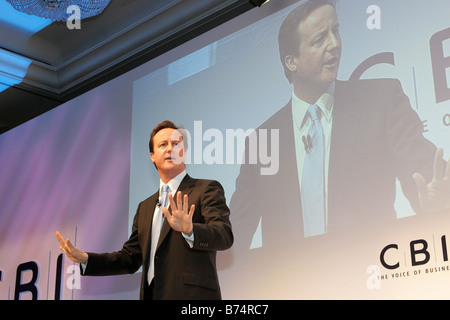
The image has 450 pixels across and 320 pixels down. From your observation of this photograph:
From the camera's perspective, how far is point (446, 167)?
271 cm

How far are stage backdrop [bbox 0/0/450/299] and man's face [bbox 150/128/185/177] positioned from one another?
575 mm

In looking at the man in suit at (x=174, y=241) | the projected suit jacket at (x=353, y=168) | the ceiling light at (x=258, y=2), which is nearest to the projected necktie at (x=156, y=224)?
the man in suit at (x=174, y=241)

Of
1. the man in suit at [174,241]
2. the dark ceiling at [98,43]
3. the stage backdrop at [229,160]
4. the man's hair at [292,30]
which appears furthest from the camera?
the dark ceiling at [98,43]

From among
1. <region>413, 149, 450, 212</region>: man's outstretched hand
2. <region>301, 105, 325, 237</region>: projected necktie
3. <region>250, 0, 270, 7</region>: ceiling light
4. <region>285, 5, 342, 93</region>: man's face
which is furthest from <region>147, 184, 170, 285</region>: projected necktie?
<region>250, 0, 270, 7</region>: ceiling light

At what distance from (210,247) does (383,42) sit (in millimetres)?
1363

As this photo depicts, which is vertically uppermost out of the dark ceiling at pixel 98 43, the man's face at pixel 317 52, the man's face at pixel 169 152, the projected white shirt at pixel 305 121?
the dark ceiling at pixel 98 43

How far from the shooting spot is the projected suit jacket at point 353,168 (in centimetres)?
288

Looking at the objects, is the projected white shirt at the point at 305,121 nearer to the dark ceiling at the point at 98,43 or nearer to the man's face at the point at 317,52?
the man's face at the point at 317,52

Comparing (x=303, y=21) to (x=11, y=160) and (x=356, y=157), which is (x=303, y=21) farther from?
(x=11, y=160)

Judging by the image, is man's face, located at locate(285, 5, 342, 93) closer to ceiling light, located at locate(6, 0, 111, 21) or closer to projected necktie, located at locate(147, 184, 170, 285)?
projected necktie, located at locate(147, 184, 170, 285)

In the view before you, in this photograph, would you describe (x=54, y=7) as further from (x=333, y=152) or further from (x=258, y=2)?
(x=333, y=152)

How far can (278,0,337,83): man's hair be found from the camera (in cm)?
352

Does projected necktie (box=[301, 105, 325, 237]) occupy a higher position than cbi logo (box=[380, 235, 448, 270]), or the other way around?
projected necktie (box=[301, 105, 325, 237])

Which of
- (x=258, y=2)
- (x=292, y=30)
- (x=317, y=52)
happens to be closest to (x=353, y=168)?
(x=317, y=52)
